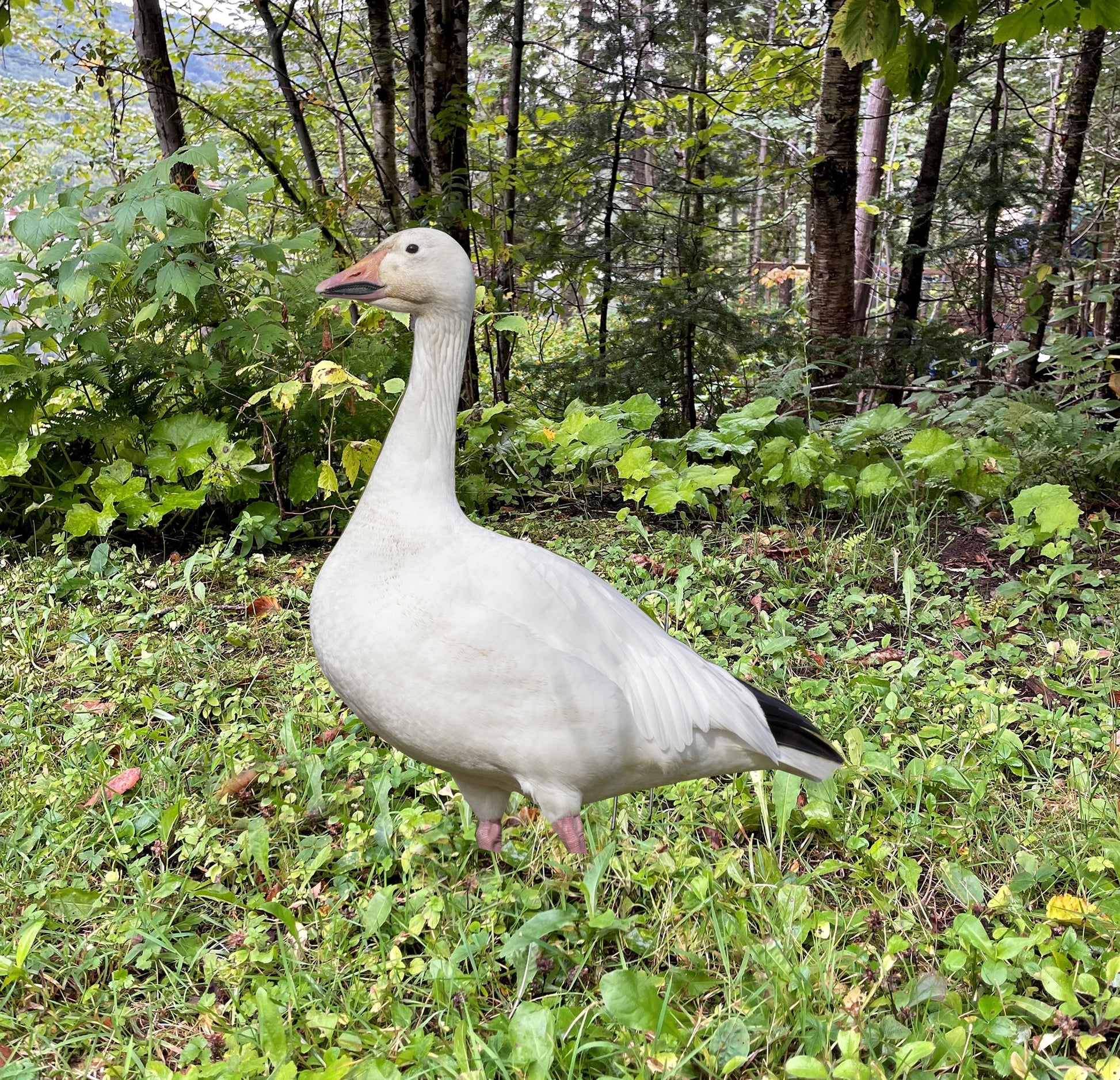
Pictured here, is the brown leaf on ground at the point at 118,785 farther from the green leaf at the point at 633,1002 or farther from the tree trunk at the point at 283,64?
the tree trunk at the point at 283,64

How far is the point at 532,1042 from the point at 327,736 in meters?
1.58

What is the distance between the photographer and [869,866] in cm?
230

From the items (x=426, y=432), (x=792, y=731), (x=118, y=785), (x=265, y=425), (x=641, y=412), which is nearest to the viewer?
(x=426, y=432)

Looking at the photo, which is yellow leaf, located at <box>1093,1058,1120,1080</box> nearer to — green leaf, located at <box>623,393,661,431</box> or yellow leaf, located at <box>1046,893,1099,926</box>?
yellow leaf, located at <box>1046,893,1099,926</box>

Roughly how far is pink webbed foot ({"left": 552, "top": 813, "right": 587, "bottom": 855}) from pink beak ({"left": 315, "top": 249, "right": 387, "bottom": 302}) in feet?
4.29

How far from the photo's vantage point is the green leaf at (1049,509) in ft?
13.3

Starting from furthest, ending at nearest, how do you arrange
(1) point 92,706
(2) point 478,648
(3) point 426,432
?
(1) point 92,706 → (3) point 426,432 → (2) point 478,648

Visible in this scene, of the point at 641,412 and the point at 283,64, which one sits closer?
the point at 641,412

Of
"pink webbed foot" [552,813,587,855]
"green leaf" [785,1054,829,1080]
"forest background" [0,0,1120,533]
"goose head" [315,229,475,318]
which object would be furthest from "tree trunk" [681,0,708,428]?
"green leaf" [785,1054,829,1080]

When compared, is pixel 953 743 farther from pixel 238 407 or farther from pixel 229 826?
pixel 238 407

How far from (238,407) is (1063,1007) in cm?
422

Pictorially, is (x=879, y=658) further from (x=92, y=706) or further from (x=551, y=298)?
(x=551, y=298)

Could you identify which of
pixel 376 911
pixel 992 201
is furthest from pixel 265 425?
pixel 992 201

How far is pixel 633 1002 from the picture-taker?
66.3 inches
